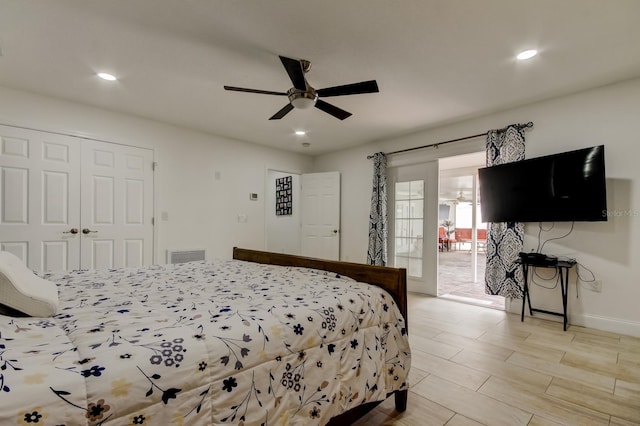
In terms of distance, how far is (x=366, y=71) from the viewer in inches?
107

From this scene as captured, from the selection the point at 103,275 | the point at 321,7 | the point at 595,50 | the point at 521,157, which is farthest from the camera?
the point at 521,157

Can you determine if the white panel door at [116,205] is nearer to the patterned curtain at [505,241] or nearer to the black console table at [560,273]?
the patterned curtain at [505,241]

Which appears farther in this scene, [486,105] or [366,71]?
[486,105]

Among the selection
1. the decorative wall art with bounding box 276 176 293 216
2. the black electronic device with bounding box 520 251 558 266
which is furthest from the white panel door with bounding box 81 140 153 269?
the black electronic device with bounding box 520 251 558 266

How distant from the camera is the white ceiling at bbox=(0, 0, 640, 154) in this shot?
6.45 feet

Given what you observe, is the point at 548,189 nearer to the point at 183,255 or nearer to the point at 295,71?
the point at 295,71

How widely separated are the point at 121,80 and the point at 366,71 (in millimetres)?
2399

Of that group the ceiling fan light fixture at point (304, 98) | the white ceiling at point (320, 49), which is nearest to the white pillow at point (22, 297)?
the white ceiling at point (320, 49)

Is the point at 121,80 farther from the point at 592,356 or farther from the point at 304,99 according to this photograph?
the point at 592,356

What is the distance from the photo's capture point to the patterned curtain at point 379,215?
4820 millimetres

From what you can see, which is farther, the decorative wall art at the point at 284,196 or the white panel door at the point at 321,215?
the decorative wall art at the point at 284,196

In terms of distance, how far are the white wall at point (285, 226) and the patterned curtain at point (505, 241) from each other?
3632mm

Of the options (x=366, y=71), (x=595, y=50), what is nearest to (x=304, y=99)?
(x=366, y=71)

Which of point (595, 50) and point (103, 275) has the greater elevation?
point (595, 50)
